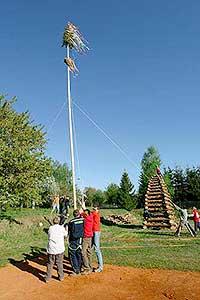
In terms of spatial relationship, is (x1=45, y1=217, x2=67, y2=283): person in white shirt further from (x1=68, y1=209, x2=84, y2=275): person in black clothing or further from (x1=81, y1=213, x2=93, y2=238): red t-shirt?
(x1=81, y1=213, x2=93, y2=238): red t-shirt

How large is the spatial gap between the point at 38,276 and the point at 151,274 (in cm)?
408

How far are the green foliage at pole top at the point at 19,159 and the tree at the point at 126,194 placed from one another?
35651mm

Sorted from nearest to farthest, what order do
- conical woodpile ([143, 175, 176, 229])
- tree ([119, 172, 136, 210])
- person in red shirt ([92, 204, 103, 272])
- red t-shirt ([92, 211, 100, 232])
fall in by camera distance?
person in red shirt ([92, 204, 103, 272])
red t-shirt ([92, 211, 100, 232])
conical woodpile ([143, 175, 176, 229])
tree ([119, 172, 136, 210])

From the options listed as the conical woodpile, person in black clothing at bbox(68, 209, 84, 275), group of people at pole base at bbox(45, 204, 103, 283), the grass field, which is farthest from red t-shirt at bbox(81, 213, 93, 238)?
the conical woodpile

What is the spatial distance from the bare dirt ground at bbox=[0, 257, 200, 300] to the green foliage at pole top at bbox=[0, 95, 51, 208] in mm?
12061

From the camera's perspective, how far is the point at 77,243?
12078 mm

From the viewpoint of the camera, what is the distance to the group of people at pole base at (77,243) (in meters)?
11.4

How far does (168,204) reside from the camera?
2955cm

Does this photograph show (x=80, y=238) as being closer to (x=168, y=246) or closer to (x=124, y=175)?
(x=168, y=246)

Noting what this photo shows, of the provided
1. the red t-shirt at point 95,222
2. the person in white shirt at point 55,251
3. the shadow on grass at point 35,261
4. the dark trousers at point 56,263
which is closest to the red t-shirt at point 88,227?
the red t-shirt at point 95,222

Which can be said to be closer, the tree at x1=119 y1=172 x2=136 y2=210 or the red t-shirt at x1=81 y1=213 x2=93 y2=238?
the red t-shirt at x1=81 y1=213 x2=93 y2=238

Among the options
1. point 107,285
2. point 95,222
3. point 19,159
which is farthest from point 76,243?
point 19,159

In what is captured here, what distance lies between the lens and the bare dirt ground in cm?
933

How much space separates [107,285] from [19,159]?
16.5 m
